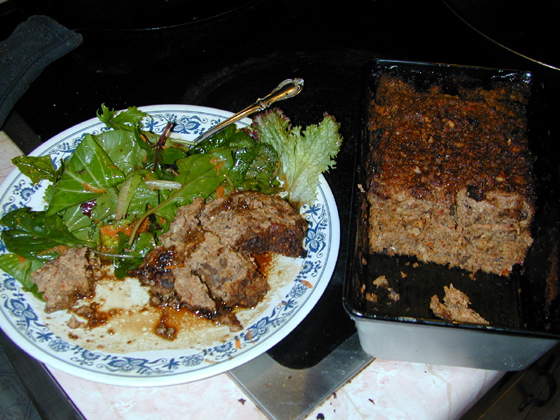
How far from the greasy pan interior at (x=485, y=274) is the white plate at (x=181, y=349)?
0.26m

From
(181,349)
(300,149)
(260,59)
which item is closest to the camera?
(181,349)

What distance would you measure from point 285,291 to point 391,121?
1.01 meters

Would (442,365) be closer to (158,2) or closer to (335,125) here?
(335,125)

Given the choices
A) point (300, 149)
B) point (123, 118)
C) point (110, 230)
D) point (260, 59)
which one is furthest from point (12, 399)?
point (260, 59)

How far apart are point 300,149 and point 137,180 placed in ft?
2.84

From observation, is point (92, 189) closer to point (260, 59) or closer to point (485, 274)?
point (260, 59)

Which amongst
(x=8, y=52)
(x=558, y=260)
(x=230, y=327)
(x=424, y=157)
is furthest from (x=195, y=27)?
(x=558, y=260)

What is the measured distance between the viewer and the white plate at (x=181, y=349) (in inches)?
66.8

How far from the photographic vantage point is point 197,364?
1.72 metres

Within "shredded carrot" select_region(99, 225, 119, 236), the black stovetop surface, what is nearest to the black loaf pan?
the black stovetop surface

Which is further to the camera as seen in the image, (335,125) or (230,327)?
(335,125)

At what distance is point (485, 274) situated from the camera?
6.81ft

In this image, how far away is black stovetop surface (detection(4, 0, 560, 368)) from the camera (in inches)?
113

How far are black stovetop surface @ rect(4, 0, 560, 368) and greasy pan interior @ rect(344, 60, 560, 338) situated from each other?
0.55 m
